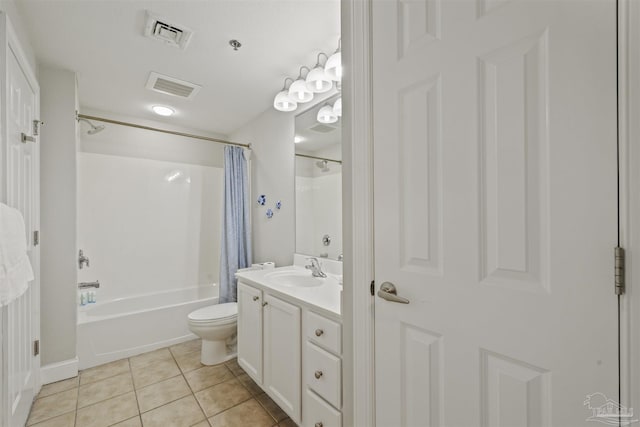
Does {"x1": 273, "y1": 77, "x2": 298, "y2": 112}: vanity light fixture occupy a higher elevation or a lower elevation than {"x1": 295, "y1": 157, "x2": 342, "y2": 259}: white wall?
higher

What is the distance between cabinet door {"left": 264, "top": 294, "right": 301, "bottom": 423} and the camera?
145 cm

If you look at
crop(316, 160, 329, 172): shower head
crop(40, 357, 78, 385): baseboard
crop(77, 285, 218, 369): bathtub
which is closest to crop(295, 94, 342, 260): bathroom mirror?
crop(316, 160, 329, 172): shower head

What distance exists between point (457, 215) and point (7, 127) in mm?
2015

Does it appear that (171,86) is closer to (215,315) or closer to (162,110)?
(162,110)

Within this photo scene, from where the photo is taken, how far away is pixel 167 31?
172cm

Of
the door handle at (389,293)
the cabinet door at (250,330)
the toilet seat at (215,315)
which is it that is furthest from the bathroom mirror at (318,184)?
the door handle at (389,293)

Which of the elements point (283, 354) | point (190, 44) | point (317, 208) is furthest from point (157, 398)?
point (190, 44)

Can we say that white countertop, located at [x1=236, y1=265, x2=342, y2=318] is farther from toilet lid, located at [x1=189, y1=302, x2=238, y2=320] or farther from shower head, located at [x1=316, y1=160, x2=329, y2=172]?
shower head, located at [x1=316, y1=160, x2=329, y2=172]

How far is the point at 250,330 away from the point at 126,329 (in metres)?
1.37

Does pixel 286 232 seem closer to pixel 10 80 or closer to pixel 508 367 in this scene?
pixel 10 80

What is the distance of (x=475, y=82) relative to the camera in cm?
73

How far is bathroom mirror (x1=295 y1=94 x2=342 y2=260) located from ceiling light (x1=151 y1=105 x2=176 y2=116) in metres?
1.46

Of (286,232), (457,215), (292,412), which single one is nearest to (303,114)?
(286,232)

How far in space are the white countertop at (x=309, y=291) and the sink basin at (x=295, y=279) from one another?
2cm
